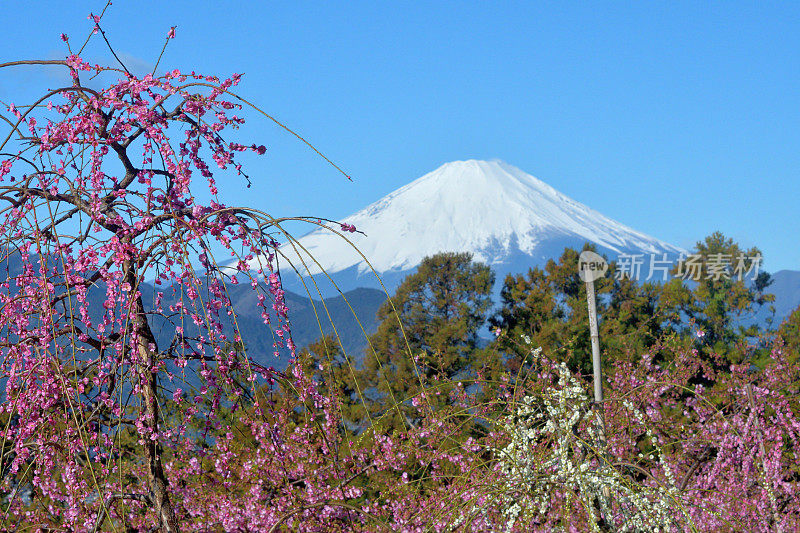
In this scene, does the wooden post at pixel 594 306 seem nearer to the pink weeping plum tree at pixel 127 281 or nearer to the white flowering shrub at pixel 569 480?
the white flowering shrub at pixel 569 480

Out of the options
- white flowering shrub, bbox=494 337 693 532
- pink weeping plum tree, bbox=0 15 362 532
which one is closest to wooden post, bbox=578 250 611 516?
white flowering shrub, bbox=494 337 693 532

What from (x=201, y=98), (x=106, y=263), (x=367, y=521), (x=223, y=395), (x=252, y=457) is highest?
(x=201, y=98)

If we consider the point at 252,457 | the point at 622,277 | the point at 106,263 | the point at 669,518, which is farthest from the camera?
the point at 622,277

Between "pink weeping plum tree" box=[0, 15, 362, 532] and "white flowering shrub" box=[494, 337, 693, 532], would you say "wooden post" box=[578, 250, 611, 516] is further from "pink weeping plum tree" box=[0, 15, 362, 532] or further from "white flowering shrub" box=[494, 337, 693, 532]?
"pink weeping plum tree" box=[0, 15, 362, 532]

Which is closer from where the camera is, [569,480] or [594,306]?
[569,480]

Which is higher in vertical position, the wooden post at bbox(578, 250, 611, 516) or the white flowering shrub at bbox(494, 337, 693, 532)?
the wooden post at bbox(578, 250, 611, 516)

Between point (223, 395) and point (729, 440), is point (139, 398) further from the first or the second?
point (729, 440)

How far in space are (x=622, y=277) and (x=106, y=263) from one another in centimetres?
3259

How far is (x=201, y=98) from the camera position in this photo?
323 cm

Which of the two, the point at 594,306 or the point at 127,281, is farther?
the point at 594,306

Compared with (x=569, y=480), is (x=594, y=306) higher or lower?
higher

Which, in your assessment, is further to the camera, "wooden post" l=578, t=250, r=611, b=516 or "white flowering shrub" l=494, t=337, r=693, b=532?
"wooden post" l=578, t=250, r=611, b=516

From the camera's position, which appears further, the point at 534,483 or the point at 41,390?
the point at 534,483

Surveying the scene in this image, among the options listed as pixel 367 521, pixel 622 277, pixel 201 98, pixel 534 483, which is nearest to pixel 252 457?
pixel 367 521
